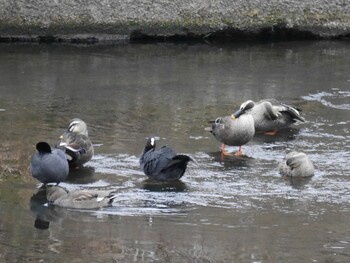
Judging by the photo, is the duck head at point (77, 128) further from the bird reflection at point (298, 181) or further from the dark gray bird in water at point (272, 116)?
the bird reflection at point (298, 181)

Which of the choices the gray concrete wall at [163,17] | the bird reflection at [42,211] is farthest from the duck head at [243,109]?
the gray concrete wall at [163,17]

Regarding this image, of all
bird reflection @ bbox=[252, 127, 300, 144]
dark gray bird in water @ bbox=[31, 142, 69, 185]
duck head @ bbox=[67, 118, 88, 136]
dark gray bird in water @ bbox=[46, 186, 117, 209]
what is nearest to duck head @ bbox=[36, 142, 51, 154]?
dark gray bird in water @ bbox=[31, 142, 69, 185]

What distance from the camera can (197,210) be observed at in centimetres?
876

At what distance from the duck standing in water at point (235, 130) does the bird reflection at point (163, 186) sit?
1.17m

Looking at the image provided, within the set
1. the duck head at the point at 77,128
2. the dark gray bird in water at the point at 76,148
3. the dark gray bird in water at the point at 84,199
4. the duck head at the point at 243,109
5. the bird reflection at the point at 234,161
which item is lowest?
the dark gray bird in water at the point at 84,199

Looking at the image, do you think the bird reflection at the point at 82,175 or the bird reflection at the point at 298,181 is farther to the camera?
the bird reflection at the point at 82,175

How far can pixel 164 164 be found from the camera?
962 centimetres

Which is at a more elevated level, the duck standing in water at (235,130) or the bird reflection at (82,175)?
the duck standing in water at (235,130)

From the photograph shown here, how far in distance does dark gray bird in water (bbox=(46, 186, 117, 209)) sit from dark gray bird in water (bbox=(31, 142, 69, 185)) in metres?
0.36

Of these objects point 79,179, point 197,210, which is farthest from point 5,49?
point 197,210

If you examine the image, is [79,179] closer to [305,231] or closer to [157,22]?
[305,231]

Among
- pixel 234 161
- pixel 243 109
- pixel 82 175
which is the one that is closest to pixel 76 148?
pixel 82 175

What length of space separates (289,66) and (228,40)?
205cm

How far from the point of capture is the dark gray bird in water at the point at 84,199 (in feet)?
28.6
